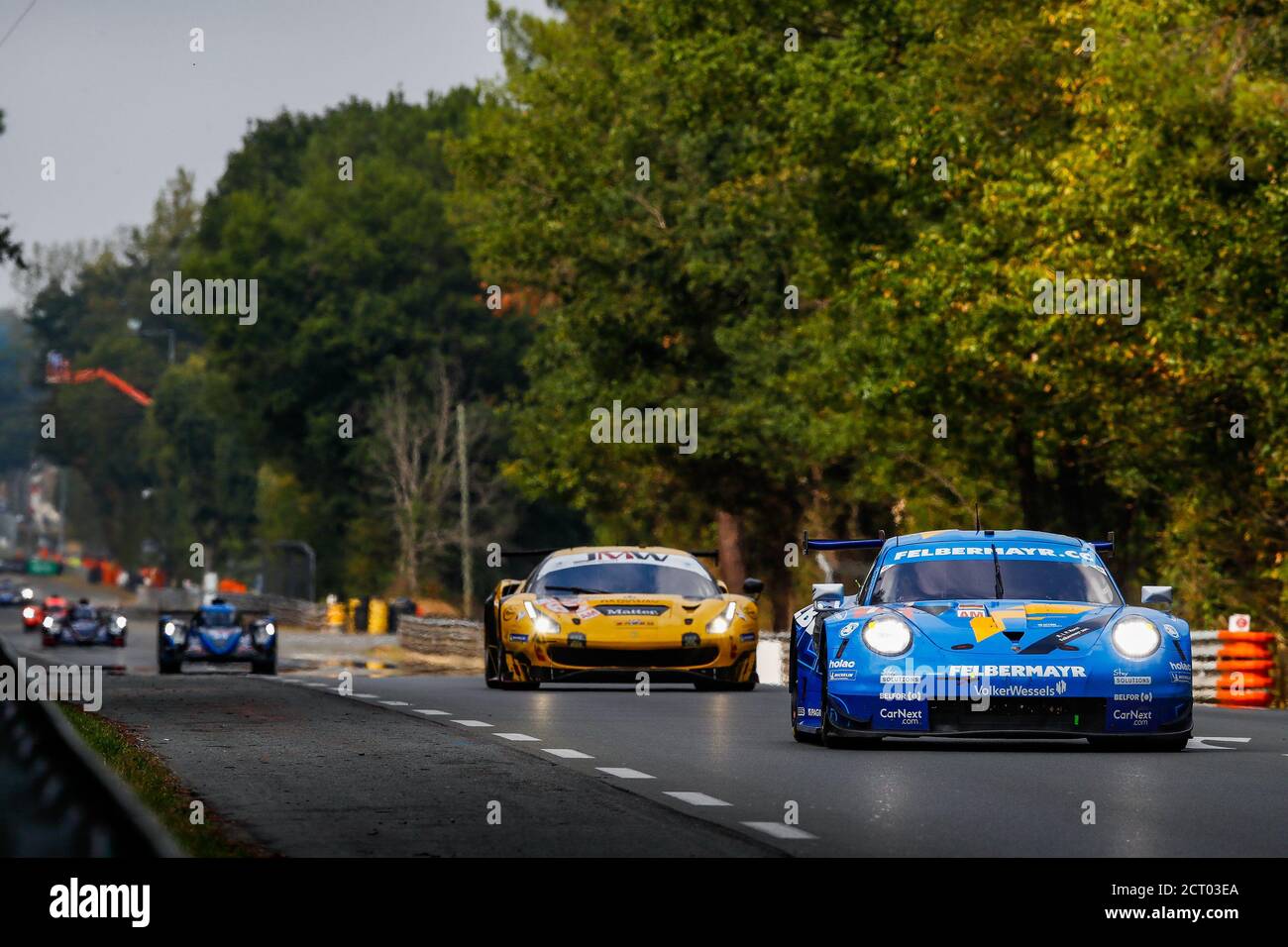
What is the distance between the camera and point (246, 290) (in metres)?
96.5

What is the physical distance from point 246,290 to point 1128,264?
220 feet

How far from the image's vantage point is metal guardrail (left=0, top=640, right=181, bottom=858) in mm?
9945

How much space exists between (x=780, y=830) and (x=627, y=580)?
49.0ft

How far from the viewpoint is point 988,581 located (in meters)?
16.5

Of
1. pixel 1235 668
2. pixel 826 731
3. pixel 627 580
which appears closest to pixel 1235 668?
pixel 1235 668

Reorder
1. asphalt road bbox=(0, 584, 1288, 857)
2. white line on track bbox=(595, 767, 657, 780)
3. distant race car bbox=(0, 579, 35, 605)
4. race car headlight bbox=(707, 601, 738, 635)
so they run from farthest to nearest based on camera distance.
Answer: distant race car bbox=(0, 579, 35, 605) < race car headlight bbox=(707, 601, 738, 635) < white line on track bbox=(595, 767, 657, 780) < asphalt road bbox=(0, 584, 1288, 857)

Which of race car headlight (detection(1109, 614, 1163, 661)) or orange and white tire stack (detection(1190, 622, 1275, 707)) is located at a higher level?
race car headlight (detection(1109, 614, 1163, 661))

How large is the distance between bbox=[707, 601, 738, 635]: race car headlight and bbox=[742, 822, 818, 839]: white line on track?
13797 mm

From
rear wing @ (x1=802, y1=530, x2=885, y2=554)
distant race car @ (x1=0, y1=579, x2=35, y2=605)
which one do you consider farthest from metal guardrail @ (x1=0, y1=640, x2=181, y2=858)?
distant race car @ (x1=0, y1=579, x2=35, y2=605)

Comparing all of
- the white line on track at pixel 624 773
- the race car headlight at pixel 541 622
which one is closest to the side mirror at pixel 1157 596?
the white line on track at pixel 624 773

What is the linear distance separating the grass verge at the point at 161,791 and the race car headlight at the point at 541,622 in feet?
21.3

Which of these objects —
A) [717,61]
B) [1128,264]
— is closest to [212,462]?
[717,61]

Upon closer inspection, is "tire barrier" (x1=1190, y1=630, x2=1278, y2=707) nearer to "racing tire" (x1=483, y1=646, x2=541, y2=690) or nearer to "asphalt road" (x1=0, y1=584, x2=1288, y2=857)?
"asphalt road" (x1=0, y1=584, x2=1288, y2=857)
